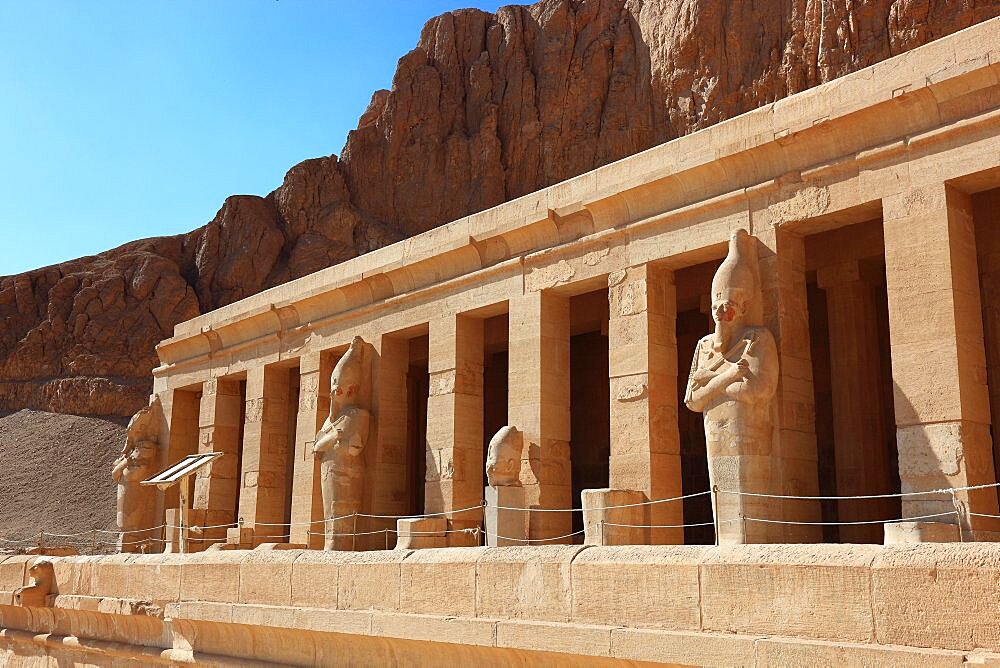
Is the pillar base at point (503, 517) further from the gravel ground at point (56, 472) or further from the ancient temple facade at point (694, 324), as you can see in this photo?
the gravel ground at point (56, 472)

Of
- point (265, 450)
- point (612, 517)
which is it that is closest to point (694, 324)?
point (612, 517)

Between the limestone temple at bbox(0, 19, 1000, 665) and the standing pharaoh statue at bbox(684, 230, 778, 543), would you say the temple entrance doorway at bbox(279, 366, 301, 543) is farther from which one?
the standing pharaoh statue at bbox(684, 230, 778, 543)

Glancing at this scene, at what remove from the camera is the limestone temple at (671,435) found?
5.46 metres

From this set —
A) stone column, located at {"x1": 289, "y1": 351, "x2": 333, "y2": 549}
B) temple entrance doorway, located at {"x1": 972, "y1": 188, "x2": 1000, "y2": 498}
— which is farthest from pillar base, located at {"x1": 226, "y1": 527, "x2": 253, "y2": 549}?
temple entrance doorway, located at {"x1": 972, "y1": 188, "x2": 1000, "y2": 498}

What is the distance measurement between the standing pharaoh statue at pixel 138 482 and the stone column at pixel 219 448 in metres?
0.91

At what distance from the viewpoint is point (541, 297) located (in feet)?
39.6

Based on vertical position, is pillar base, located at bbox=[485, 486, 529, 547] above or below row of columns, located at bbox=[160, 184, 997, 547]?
below

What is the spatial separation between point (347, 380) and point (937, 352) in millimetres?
7825

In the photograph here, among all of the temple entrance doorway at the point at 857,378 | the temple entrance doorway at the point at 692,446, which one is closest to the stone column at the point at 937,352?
the temple entrance doorway at the point at 857,378

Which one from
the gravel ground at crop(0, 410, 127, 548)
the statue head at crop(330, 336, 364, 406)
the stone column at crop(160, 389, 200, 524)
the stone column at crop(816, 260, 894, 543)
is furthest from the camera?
the gravel ground at crop(0, 410, 127, 548)

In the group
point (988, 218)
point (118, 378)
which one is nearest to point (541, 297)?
point (988, 218)

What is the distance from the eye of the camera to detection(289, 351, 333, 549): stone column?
1444 cm

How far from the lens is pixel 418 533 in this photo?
10.5 m

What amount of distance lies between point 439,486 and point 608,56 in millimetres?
20724
